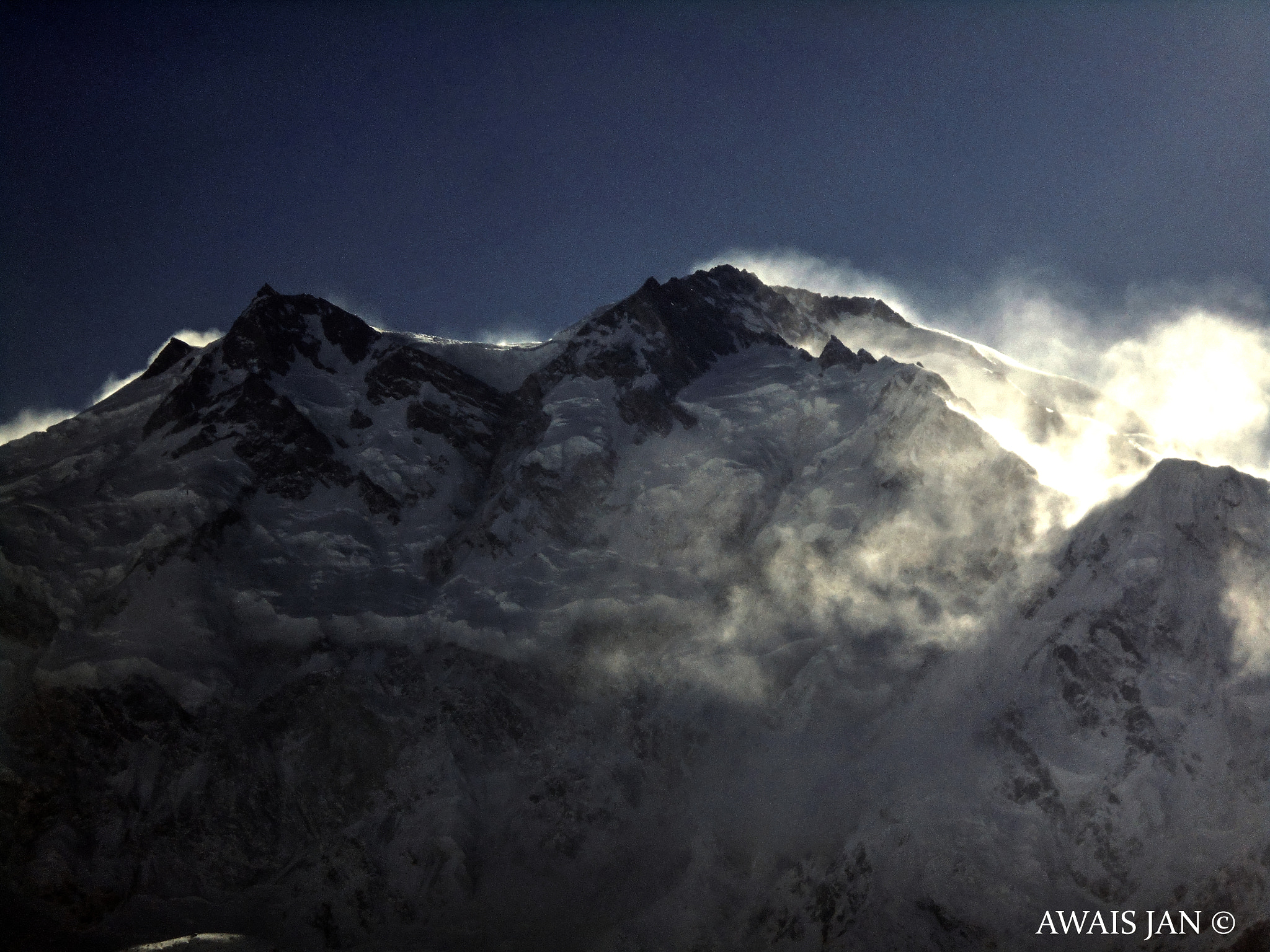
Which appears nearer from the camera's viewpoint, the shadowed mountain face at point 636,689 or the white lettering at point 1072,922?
the white lettering at point 1072,922

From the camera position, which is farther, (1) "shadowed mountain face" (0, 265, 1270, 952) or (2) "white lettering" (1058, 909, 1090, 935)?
(1) "shadowed mountain face" (0, 265, 1270, 952)

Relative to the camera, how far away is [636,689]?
16538 centimetres

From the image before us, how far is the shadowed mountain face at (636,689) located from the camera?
442 feet

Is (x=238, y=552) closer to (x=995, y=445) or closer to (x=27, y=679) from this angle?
(x=27, y=679)

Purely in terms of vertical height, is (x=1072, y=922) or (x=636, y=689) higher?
(x=636, y=689)

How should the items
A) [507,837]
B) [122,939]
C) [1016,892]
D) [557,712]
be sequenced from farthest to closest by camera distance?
[557,712] → [507,837] → [122,939] → [1016,892]

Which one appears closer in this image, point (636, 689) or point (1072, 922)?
point (1072, 922)

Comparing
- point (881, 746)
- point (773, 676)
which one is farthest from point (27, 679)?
point (881, 746)

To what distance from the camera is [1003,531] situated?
532 feet

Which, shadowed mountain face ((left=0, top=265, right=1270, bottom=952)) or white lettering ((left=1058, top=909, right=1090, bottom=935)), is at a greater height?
shadowed mountain face ((left=0, top=265, right=1270, bottom=952))

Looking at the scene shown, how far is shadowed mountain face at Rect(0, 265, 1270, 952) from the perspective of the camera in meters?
135

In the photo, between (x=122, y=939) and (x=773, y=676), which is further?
(x=773, y=676)

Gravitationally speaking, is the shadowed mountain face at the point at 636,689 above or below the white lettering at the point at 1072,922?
above

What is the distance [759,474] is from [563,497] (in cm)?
2878
